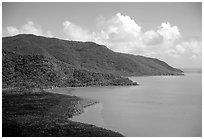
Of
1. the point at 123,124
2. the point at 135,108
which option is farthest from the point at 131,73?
the point at 123,124

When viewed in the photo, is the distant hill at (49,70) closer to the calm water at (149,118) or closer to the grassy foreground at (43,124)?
the grassy foreground at (43,124)

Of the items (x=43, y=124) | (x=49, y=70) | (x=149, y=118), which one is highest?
(x=49, y=70)

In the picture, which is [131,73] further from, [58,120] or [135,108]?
[58,120]

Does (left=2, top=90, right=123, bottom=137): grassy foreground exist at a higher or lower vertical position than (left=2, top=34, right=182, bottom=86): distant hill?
lower

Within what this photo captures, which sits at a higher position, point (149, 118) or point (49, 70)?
point (49, 70)

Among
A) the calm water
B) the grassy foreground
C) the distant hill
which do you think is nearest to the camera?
the grassy foreground

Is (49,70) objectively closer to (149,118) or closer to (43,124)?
(149,118)

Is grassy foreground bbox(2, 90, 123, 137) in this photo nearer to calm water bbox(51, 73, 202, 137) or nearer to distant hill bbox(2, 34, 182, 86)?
calm water bbox(51, 73, 202, 137)

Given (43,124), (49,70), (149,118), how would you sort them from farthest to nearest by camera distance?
(49,70)
(149,118)
(43,124)

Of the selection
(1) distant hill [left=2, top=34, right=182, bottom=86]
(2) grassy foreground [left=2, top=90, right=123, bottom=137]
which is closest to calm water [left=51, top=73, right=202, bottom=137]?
(2) grassy foreground [left=2, top=90, right=123, bottom=137]

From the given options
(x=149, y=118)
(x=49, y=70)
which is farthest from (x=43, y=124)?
(x=49, y=70)

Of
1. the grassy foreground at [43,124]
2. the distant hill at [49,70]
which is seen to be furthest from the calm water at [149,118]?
the distant hill at [49,70]
